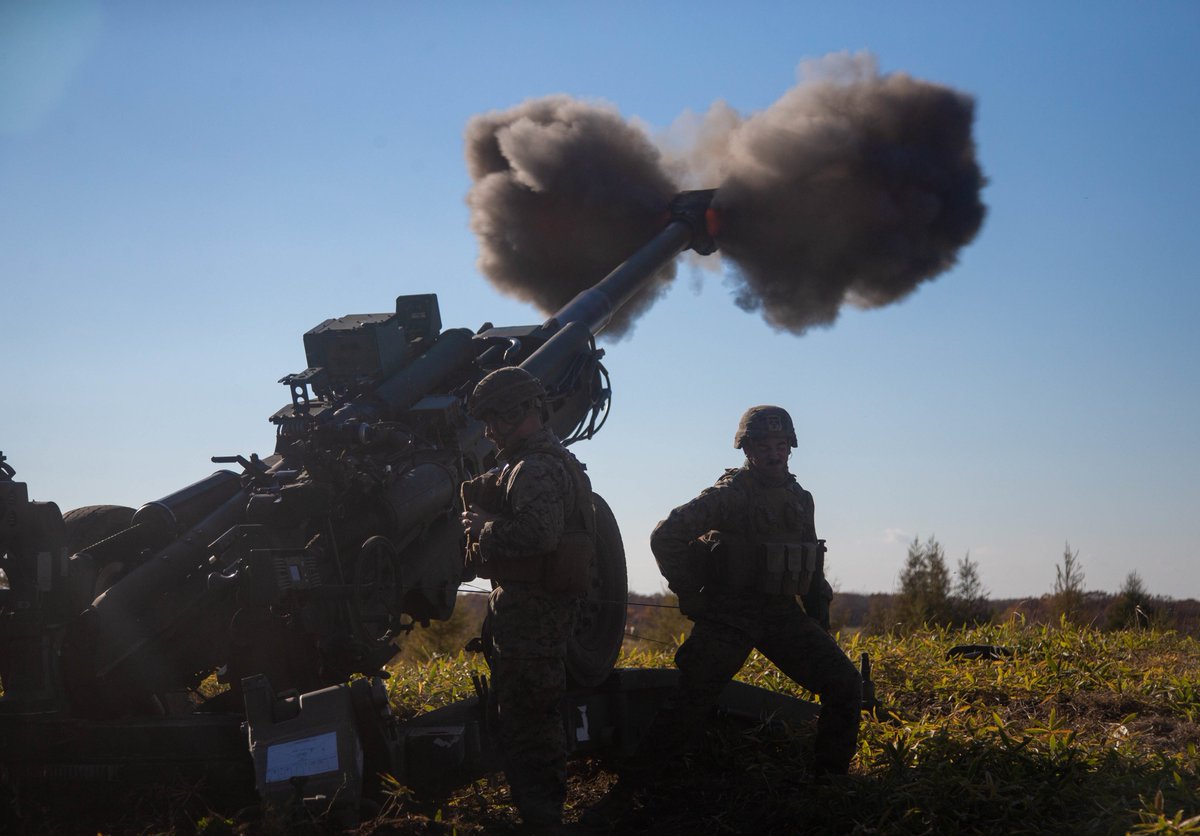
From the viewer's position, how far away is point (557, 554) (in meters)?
5.52

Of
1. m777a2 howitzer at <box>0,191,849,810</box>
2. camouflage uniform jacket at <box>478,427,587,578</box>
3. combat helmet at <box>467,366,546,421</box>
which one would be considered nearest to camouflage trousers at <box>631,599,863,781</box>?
m777a2 howitzer at <box>0,191,849,810</box>

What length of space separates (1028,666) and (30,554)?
565 centimetres

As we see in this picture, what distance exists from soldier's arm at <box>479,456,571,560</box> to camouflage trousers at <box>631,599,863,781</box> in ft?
3.15

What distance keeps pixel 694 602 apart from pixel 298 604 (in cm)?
201

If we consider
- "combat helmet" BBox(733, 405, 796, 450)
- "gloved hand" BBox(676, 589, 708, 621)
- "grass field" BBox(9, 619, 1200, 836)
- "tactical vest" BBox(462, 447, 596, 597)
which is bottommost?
"grass field" BBox(9, 619, 1200, 836)

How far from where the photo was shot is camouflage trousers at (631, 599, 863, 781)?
229 inches

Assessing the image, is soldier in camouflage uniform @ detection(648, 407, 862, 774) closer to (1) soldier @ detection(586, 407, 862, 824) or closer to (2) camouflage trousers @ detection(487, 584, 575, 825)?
(1) soldier @ detection(586, 407, 862, 824)

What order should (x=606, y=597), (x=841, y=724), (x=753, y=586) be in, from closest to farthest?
1. (x=841, y=724)
2. (x=753, y=586)
3. (x=606, y=597)

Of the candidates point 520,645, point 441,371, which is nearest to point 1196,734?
point 520,645

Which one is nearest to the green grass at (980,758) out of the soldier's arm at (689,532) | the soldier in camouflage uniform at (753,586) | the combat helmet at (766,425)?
the soldier in camouflage uniform at (753,586)

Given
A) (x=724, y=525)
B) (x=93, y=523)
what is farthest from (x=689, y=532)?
(x=93, y=523)

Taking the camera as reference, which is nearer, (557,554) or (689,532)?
(557,554)

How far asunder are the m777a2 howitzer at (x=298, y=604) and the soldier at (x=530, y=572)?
54cm

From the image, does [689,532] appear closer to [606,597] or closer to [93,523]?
[606,597]
